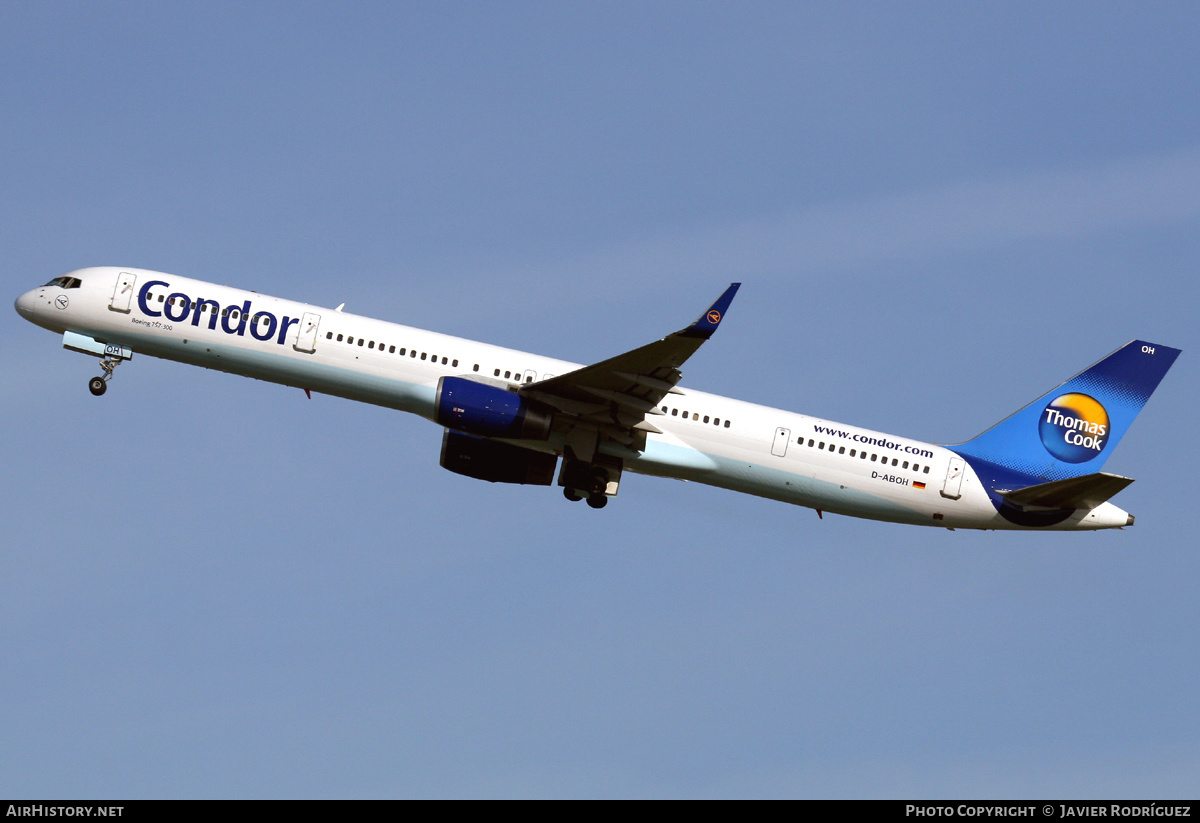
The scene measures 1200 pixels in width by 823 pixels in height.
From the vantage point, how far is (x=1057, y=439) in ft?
174

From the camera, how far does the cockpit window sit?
2016 inches

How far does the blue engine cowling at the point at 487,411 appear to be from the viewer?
47438 mm

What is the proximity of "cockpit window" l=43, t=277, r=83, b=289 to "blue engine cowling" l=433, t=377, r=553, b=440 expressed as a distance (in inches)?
578

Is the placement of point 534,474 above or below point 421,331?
below

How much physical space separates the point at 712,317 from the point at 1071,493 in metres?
15.3

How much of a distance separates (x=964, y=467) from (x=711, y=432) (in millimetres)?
9866

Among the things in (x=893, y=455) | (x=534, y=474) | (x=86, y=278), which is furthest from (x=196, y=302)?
(x=893, y=455)

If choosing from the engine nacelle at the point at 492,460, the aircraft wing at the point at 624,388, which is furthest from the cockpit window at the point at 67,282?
the aircraft wing at the point at 624,388

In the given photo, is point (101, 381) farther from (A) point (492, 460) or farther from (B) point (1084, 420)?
(B) point (1084, 420)

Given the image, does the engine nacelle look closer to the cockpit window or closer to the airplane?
→ the airplane

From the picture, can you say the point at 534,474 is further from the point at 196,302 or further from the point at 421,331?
the point at 196,302

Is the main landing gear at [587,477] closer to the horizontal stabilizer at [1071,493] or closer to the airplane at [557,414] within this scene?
the airplane at [557,414]

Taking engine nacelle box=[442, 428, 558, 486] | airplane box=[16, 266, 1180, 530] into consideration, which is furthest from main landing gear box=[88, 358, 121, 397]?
engine nacelle box=[442, 428, 558, 486]

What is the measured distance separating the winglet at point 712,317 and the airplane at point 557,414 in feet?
12.0
